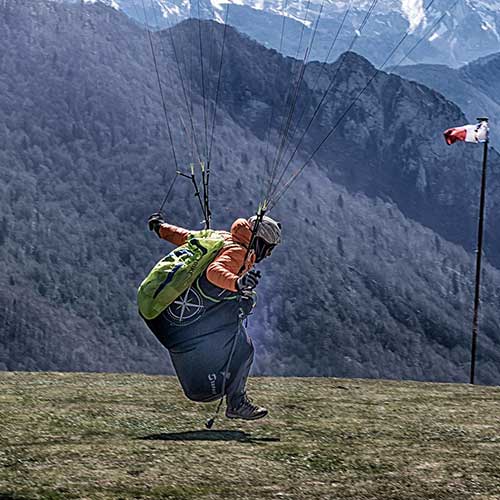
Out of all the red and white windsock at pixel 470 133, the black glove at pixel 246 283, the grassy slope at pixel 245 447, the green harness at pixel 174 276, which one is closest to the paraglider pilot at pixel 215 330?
the green harness at pixel 174 276

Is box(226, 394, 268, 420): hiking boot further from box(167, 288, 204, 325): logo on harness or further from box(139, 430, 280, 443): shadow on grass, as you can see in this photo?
box(167, 288, 204, 325): logo on harness

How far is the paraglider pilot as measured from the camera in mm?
11727

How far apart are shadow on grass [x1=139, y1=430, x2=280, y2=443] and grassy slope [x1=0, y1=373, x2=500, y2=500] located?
2 cm

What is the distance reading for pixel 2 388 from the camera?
1650 centimetres

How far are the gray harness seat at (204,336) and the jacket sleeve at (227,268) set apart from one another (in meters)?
0.40

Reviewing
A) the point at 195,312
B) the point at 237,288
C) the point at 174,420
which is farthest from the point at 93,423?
the point at 237,288

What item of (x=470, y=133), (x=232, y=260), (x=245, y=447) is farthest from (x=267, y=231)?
(x=470, y=133)

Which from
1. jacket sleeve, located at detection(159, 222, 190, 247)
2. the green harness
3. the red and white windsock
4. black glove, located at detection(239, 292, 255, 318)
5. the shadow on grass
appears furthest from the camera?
the red and white windsock

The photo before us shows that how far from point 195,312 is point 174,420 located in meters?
1.96

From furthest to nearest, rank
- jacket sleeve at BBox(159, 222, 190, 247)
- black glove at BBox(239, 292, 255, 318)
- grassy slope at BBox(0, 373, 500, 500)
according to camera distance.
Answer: jacket sleeve at BBox(159, 222, 190, 247)
black glove at BBox(239, 292, 255, 318)
grassy slope at BBox(0, 373, 500, 500)

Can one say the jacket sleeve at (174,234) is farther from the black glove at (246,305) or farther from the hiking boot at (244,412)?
the hiking boot at (244,412)

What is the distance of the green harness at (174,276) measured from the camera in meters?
11.5

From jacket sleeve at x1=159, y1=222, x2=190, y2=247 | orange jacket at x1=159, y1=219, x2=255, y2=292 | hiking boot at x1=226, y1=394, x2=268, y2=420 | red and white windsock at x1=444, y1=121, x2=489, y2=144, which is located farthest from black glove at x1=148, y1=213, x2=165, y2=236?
red and white windsock at x1=444, y1=121, x2=489, y2=144

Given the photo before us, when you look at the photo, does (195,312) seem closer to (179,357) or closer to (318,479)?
(179,357)
